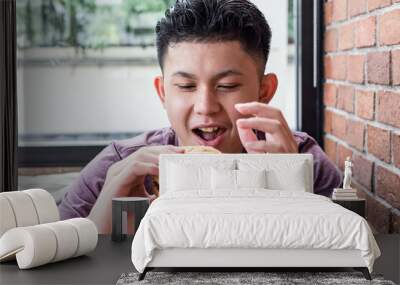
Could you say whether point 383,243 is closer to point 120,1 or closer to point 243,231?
point 243,231

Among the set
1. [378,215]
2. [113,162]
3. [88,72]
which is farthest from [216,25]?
[378,215]

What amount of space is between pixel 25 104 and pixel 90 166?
0.65 meters

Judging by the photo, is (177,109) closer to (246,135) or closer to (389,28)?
(246,135)

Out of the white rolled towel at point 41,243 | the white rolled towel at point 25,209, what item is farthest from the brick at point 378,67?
the white rolled towel at point 25,209

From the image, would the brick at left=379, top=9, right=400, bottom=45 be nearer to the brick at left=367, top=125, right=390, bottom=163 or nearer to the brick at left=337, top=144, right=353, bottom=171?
the brick at left=367, top=125, right=390, bottom=163

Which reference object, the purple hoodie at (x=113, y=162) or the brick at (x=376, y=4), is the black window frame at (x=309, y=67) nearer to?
the purple hoodie at (x=113, y=162)

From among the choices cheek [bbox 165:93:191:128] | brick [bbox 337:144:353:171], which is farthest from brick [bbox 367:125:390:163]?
cheek [bbox 165:93:191:128]

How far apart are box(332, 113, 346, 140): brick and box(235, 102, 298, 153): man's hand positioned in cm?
32

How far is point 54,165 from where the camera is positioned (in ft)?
17.9

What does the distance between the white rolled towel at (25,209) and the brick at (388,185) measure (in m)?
2.06

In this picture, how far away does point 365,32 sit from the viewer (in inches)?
195

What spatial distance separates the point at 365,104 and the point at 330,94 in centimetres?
40

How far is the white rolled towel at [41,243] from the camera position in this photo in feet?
13.6

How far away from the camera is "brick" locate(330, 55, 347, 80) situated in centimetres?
521
